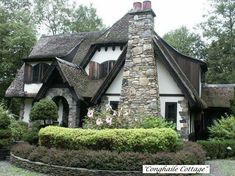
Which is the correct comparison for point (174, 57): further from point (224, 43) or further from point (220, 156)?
point (224, 43)

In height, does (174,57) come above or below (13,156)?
above

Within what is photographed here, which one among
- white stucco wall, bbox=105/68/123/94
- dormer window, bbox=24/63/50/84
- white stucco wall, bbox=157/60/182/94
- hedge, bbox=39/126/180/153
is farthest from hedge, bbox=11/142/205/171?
dormer window, bbox=24/63/50/84

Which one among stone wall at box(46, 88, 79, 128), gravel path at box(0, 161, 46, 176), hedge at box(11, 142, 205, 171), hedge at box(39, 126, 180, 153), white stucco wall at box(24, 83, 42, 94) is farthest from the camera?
white stucco wall at box(24, 83, 42, 94)

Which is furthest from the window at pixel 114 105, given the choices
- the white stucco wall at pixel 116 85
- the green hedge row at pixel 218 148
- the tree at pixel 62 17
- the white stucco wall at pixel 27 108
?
the tree at pixel 62 17

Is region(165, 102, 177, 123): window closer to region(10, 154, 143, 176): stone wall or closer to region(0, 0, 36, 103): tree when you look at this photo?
region(10, 154, 143, 176): stone wall

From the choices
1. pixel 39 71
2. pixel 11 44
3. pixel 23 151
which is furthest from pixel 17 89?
pixel 23 151

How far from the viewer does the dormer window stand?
931 inches

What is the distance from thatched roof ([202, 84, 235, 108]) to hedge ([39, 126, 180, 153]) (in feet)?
31.0

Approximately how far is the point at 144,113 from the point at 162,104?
6.45 ft

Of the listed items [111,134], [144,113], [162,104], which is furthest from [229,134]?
[111,134]

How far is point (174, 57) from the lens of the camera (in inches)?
749

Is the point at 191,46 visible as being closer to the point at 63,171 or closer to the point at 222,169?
the point at 222,169

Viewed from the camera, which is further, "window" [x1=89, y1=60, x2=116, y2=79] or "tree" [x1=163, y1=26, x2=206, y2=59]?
"tree" [x1=163, y1=26, x2=206, y2=59]

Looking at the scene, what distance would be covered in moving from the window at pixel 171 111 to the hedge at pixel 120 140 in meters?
4.54
